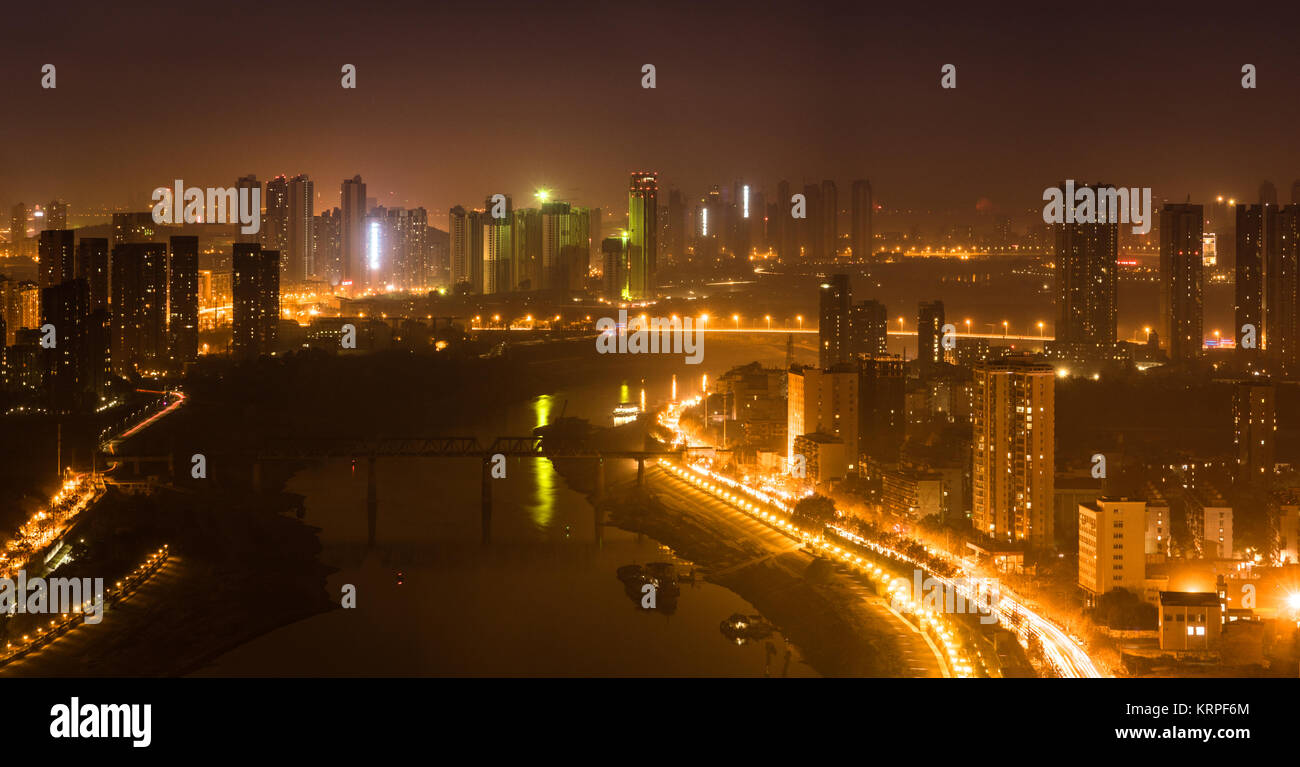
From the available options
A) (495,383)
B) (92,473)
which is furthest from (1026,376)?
(495,383)

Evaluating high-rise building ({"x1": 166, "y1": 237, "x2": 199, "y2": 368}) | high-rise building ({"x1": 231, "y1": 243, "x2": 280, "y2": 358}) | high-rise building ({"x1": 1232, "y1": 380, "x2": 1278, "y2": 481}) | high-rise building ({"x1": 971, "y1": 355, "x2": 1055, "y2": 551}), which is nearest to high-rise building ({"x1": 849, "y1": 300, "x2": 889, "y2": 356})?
high-rise building ({"x1": 1232, "y1": 380, "x2": 1278, "y2": 481})

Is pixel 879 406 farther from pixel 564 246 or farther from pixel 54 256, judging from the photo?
pixel 564 246

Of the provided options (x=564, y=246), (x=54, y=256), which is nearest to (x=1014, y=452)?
(x=54, y=256)

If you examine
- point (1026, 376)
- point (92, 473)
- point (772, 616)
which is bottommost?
point (772, 616)

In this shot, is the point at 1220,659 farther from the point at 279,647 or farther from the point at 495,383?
the point at 495,383

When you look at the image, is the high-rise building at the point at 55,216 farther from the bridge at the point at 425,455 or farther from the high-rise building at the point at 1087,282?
the high-rise building at the point at 1087,282

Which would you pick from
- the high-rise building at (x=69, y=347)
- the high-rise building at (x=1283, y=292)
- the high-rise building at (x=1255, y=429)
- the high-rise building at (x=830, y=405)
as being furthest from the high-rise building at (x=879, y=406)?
the high-rise building at (x=1283, y=292)
